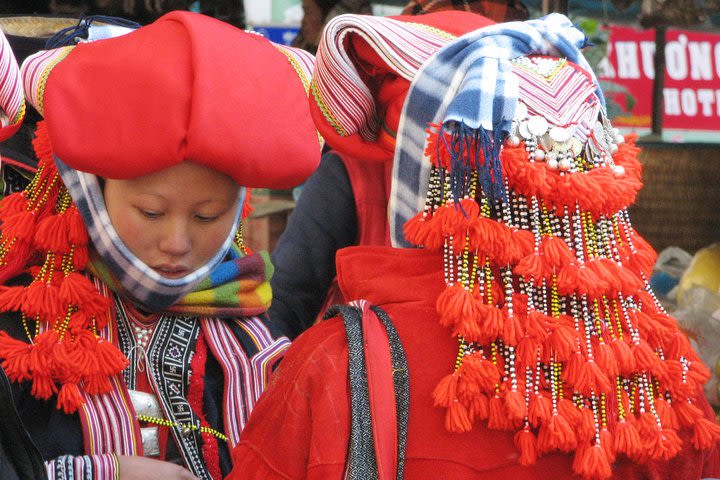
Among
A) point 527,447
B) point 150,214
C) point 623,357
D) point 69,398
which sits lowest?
point 69,398

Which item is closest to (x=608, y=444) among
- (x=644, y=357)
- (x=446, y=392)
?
(x=644, y=357)

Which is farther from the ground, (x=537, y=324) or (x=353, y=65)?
(x=353, y=65)

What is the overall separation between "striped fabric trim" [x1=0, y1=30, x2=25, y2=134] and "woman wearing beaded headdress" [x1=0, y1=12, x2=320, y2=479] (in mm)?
51

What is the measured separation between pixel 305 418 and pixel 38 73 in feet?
3.00

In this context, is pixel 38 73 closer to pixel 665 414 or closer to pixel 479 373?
pixel 479 373

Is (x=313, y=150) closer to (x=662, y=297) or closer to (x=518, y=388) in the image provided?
(x=518, y=388)

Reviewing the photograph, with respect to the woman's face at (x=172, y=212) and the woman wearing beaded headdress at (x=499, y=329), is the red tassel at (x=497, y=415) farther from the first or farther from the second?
the woman's face at (x=172, y=212)

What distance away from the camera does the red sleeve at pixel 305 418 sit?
4.31 feet

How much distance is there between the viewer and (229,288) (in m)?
2.06

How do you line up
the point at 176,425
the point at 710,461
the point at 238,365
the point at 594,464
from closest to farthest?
1. the point at 594,464
2. the point at 710,461
3. the point at 176,425
4. the point at 238,365

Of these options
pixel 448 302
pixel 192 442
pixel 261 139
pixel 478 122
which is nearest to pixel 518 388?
pixel 448 302

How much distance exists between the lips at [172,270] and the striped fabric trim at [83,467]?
0.36 metres

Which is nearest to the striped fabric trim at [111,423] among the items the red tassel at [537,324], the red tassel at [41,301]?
the red tassel at [41,301]

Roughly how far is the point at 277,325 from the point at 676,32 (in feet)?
8.91
